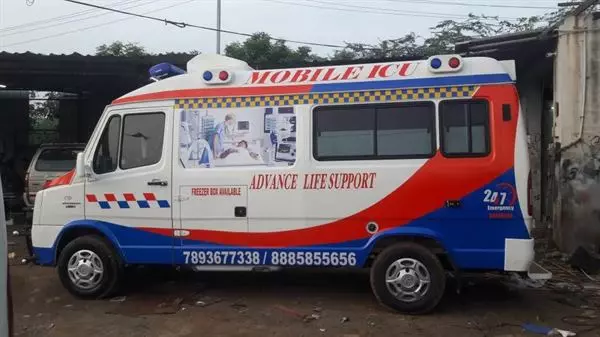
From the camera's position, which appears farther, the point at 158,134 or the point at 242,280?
the point at 242,280

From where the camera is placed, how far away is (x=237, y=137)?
22.4 feet

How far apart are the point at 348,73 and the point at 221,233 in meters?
2.24

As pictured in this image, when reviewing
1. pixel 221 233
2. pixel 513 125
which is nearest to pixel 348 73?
pixel 513 125

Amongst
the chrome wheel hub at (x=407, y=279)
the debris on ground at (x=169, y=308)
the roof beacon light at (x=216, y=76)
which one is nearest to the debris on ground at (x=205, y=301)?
the debris on ground at (x=169, y=308)

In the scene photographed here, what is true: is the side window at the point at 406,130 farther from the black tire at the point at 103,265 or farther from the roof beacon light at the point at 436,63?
the black tire at the point at 103,265

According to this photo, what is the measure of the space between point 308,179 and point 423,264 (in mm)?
1486

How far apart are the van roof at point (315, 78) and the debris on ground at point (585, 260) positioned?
3.74 m

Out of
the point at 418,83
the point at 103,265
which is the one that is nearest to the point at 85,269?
the point at 103,265

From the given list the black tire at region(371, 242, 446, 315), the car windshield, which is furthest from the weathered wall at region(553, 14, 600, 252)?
the car windshield

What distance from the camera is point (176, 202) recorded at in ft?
22.7

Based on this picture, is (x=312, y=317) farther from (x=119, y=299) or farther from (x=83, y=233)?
(x=83, y=233)

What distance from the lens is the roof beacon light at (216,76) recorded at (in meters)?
6.90

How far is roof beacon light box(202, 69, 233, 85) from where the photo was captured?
22.6ft

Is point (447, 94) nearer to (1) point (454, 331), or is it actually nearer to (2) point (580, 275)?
(1) point (454, 331)
